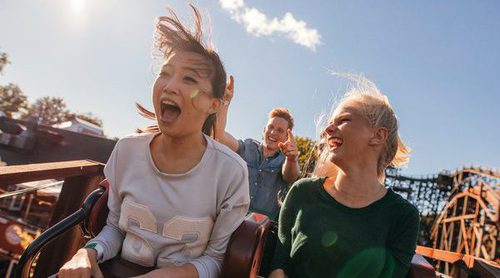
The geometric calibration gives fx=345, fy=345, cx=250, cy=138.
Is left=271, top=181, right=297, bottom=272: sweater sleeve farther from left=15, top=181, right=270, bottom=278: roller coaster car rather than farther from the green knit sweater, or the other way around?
left=15, top=181, right=270, bottom=278: roller coaster car

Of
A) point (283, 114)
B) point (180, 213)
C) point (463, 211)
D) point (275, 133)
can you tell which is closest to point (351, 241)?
point (180, 213)

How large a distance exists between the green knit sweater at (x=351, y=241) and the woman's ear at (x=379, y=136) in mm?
228

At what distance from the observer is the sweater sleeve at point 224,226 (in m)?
1.21

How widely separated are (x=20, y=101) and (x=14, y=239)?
37.3 m

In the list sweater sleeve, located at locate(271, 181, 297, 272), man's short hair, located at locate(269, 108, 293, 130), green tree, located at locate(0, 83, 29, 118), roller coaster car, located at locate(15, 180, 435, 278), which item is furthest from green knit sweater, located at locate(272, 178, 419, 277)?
green tree, located at locate(0, 83, 29, 118)

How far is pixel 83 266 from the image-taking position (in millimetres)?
1075

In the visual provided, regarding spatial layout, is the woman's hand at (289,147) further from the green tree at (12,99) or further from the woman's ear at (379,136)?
the green tree at (12,99)

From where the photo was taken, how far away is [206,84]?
1.36m

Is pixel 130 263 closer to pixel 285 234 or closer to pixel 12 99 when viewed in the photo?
pixel 285 234

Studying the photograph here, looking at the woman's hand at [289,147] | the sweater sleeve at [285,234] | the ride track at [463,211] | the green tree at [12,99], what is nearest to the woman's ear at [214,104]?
the sweater sleeve at [285,234]

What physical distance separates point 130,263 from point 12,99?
43.9m

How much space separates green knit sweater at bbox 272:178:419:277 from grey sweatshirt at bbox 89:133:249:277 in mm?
374

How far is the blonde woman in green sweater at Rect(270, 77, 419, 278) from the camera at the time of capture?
141 centimetres

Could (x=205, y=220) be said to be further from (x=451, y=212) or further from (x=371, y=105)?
(x=451, y=212)
